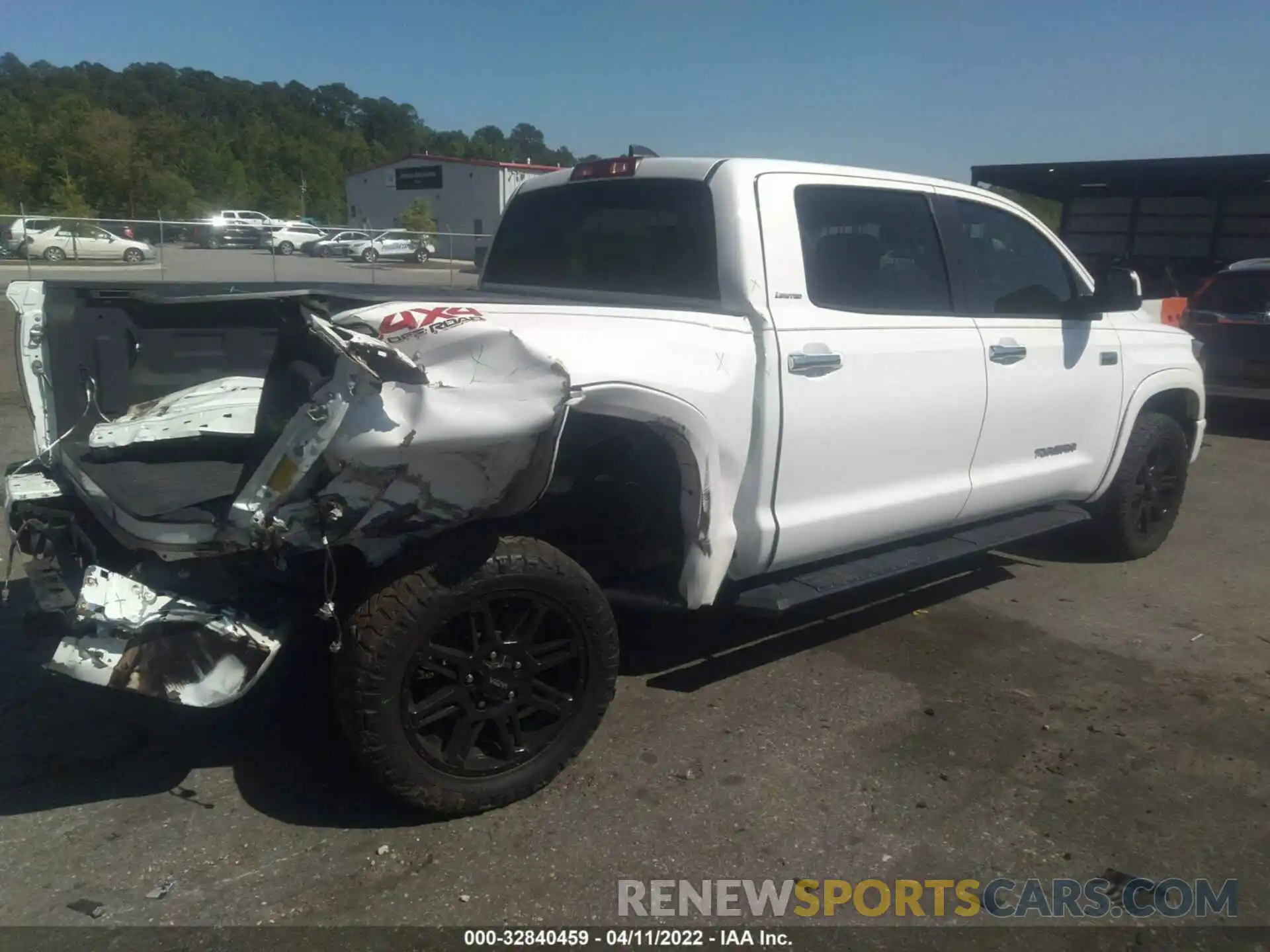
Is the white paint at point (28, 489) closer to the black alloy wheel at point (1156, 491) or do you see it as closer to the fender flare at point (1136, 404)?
the fender flare at point (1136, 404)

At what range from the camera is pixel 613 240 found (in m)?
4.35

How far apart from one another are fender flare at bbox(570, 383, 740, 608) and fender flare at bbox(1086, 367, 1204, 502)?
2801mm

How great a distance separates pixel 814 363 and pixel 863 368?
0.97 ft

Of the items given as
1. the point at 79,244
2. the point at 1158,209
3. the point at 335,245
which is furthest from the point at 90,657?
the point at 335,245

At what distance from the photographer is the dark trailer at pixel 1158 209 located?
15.4 meters

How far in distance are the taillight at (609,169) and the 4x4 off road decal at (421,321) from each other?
1.60 m

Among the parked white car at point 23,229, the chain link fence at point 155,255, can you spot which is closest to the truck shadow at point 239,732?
the chain link fence at point 155,255

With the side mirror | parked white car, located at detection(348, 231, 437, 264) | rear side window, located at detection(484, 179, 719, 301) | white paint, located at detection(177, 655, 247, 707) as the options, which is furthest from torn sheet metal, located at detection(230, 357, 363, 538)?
parked white car, located at detection(348, 231, 437, 264)

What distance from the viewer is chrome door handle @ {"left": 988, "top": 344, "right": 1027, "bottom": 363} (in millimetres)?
4566

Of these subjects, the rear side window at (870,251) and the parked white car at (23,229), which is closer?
the rear side window at (870,251)

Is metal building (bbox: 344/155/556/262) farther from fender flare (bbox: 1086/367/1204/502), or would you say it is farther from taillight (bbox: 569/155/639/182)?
taillight (bbox: 569/155/639/182)

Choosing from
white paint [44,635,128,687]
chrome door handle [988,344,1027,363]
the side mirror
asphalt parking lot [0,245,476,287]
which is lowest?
white paint [44,635,128,687]

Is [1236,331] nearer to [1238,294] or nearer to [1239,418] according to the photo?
[1238,294]

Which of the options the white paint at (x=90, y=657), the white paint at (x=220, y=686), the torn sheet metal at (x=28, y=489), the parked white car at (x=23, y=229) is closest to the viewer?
the white paint at (x=90, y=657)
